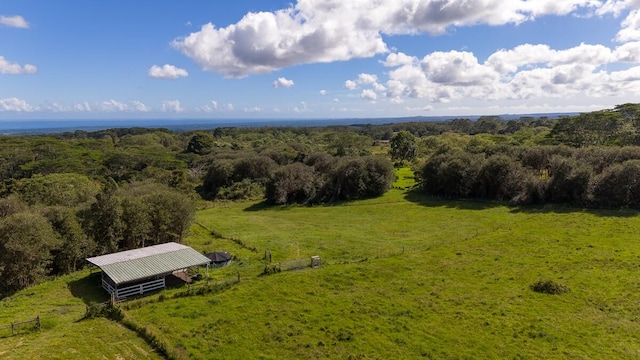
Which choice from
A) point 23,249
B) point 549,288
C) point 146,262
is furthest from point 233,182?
point 549,288

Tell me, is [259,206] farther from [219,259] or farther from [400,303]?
[400,303]

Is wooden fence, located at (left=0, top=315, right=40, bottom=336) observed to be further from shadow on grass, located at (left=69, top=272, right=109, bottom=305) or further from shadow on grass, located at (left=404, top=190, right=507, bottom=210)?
shadow on grass, located at (left=404, top=190, right=507, bottom=210)

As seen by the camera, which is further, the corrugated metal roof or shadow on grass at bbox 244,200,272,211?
shadow on grass at bbox 244,200,272,211

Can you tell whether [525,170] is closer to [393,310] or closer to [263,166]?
[393,310]

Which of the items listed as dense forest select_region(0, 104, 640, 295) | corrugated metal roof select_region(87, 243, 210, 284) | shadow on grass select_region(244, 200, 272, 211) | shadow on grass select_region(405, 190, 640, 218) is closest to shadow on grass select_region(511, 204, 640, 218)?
shadow on grass select_region(405, 190, 640, 218)

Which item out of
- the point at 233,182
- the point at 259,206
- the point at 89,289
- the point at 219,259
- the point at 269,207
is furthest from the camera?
the point at 233,182

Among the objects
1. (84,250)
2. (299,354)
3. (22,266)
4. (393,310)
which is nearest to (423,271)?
(393,310)

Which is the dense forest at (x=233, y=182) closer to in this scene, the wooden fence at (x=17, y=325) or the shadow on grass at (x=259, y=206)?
the shadow on grass at (x=259, y=206)
